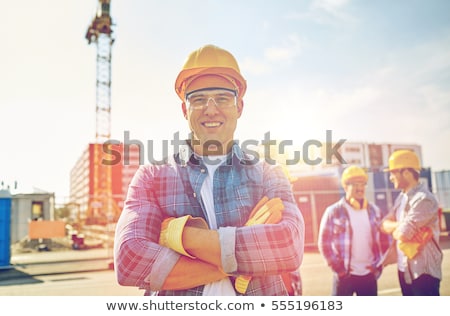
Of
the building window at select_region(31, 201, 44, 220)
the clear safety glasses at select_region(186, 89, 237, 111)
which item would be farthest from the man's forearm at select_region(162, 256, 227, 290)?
the building window at select_region(31, 201, 44, 220)

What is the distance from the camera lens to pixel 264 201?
138 cm

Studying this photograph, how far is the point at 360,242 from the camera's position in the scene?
2.79 meters

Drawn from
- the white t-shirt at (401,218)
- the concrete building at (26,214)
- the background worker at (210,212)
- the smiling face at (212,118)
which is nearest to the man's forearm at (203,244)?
the background worker at (210,212)

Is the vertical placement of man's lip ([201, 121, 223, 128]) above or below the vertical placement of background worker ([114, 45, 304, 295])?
above

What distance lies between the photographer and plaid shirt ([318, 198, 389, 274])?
9.04 ft

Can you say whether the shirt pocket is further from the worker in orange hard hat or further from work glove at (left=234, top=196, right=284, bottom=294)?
work glove at (left=234, top=196, right=284, bottom=294)

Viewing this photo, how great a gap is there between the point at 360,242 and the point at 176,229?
192cm

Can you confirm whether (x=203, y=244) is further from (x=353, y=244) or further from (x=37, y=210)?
(x=37, y=210)

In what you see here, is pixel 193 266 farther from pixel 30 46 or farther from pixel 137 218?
pixel 30 46

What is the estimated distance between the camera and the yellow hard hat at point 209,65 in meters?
1.45

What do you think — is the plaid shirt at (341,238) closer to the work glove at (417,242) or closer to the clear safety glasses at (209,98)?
the work glove at (417,242)

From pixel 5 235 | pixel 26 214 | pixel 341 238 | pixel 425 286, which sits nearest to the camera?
pixel 425 286

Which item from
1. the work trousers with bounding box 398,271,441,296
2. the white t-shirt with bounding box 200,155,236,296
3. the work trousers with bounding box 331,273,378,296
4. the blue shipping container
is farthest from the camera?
the blue shipping container

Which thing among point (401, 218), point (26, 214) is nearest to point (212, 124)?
point (401, 218)
